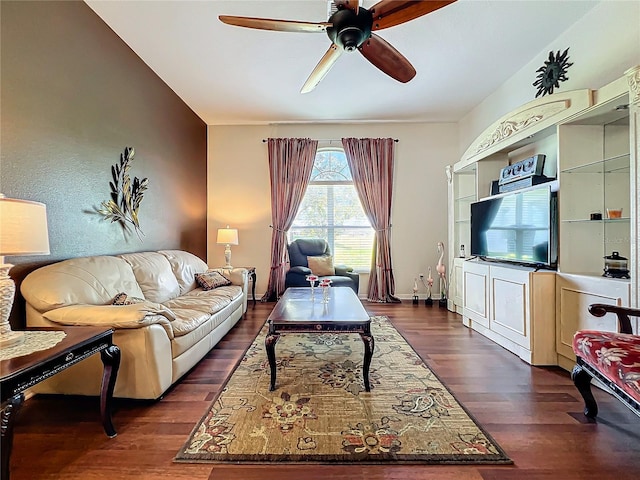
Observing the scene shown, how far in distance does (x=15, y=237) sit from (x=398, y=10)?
2319 mm

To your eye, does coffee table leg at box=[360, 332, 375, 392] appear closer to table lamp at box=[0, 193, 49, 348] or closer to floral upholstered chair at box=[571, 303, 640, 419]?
floral upholstered chair at box=[571, 303, 640, 419]

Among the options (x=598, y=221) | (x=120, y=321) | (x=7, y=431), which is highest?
(x=598, y=221)

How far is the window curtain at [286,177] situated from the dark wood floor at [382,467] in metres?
2.62

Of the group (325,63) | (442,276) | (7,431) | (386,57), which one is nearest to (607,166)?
(386,57)

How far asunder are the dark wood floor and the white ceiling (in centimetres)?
303

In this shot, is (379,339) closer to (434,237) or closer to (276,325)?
(276,325)

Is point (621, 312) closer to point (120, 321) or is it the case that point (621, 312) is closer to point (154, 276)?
point (120, 321)

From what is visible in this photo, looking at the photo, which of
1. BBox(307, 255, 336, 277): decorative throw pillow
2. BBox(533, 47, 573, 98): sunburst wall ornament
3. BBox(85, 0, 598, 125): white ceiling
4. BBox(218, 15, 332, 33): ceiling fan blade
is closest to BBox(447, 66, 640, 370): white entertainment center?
BBox(533, 47, 573, 98): sunburst wall ornament

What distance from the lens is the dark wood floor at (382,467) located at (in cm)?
142

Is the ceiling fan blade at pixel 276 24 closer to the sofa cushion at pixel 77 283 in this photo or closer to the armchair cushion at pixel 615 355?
the sofa cushion at pixel 77 283

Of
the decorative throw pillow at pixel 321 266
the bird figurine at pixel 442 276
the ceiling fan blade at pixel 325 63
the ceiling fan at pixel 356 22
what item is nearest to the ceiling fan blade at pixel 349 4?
the ceiling fan at pixel 356 22

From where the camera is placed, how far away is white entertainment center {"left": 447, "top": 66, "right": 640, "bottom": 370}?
2.06 m

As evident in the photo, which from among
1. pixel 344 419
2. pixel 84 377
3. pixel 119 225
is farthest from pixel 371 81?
pixel 84 377

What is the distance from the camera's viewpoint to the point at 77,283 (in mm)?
2098
